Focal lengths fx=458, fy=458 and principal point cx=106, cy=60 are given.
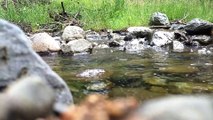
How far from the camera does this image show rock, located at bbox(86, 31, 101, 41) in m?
12.8

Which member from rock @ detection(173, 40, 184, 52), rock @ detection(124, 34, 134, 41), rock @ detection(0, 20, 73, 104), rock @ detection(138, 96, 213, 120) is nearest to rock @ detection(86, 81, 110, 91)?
rock @ detection(0, 20, 73, 104)

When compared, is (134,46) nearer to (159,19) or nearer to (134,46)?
(134,46)

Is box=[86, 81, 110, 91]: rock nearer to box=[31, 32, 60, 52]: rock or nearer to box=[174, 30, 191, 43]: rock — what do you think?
box=[31, 32, 60, 52]: rock

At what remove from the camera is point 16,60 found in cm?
379

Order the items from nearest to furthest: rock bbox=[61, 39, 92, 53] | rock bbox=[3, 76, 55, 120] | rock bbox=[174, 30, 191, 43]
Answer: rock bbox=[3, 76, 55, 120]
rock bbox=[61, 39, 92, 53]
rock bbox=[174, 30, 191, 43]

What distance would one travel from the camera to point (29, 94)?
2172mm

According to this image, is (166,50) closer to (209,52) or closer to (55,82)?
(209,52)

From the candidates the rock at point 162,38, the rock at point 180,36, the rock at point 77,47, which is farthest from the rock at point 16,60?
the rock at point 180,36

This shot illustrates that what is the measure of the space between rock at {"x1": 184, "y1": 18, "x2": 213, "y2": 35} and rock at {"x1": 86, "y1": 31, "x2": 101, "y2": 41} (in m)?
2.56

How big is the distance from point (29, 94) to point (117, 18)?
12.4 meters

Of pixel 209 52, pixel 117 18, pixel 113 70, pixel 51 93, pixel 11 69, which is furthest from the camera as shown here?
pixel 117 18

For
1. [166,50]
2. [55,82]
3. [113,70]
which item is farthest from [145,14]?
[55,82]

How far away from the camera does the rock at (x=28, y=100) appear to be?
212cm

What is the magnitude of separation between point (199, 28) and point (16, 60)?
28.0 ft
